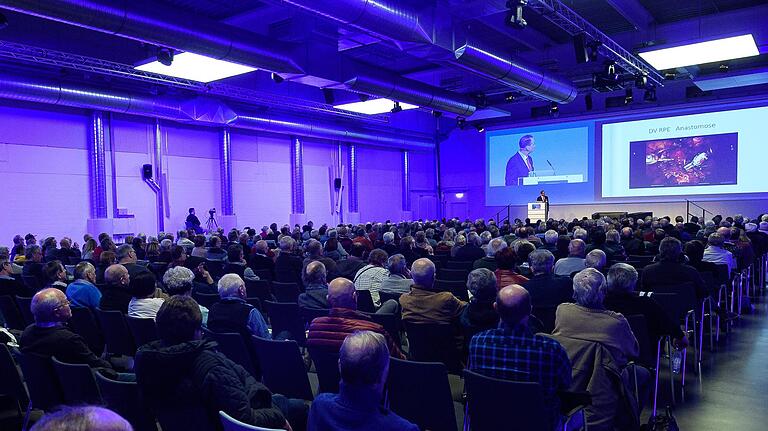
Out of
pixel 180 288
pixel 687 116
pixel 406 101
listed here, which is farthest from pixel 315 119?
pixel 180 288

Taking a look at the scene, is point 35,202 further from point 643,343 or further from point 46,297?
point 643,343

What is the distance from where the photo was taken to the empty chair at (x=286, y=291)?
20.0 ft

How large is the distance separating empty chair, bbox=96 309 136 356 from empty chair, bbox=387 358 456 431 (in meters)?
2.50

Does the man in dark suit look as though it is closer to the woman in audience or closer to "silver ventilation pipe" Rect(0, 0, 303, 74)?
the woman in audience

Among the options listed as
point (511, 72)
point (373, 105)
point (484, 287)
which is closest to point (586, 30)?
point (511, 72)

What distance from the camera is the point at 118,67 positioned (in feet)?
36.1

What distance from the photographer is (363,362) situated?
1848mm

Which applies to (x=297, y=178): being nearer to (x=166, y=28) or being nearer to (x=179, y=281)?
(x=166, y=28)

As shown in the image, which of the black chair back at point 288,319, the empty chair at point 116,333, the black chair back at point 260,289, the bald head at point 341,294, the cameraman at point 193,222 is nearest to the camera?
the bald head at point 341,294

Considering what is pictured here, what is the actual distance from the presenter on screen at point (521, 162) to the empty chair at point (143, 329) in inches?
701

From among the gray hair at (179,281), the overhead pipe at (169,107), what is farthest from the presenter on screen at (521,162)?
the gray hair at (179,281)

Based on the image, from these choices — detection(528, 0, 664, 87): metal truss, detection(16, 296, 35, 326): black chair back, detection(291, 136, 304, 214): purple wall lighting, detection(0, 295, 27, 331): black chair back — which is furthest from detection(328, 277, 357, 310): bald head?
detection(291, 136, 304, 214): purple wall lighting

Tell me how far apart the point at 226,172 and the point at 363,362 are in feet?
52.5

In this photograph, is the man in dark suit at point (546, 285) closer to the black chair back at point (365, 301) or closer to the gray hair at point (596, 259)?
the gray hair at point (596, 259)
